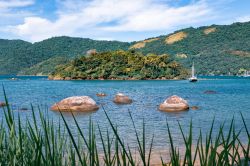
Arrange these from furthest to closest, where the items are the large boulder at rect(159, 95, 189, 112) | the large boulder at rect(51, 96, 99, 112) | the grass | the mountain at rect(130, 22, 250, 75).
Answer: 1. the mountain at rect(130, 22, 250, 75)
2. the large boulder at rect(159, 95, 189, 112)
3. the large boulder at rect(51, 96, 99, 112)
4. the grass

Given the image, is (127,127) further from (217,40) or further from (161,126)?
(217,40)

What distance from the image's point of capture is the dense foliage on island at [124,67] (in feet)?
350

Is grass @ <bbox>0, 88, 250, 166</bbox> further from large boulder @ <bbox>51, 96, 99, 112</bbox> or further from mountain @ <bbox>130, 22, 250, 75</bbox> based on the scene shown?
mountain @ <bbox>130, 22, 250, 75</bbox>

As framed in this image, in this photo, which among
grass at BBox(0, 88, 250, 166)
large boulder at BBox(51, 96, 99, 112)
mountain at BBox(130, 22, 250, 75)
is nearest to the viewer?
grass at BBox(0, 88, 250, 166)

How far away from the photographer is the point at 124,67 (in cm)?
10756

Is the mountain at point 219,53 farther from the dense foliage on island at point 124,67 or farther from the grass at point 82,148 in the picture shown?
the grass at point 82,148

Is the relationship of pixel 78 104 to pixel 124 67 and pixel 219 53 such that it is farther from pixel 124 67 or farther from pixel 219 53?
pixel 219 53

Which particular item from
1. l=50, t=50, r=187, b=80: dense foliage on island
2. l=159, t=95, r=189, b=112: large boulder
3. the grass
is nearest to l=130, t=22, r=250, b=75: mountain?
l=50, t=50, r=187, b=80: dense foliage on island

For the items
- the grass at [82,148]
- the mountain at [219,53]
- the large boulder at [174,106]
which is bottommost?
the large boulder at [174,106]

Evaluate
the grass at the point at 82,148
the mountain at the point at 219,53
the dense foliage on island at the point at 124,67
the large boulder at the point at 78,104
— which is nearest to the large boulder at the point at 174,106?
the large boulder at the point at 78,104

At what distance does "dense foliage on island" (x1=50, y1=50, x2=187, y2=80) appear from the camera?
106750 millimetres

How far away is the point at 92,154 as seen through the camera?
5.59 ft

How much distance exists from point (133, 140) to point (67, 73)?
99469 millimetres

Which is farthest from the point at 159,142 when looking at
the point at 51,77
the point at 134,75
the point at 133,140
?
the point at 51,77
